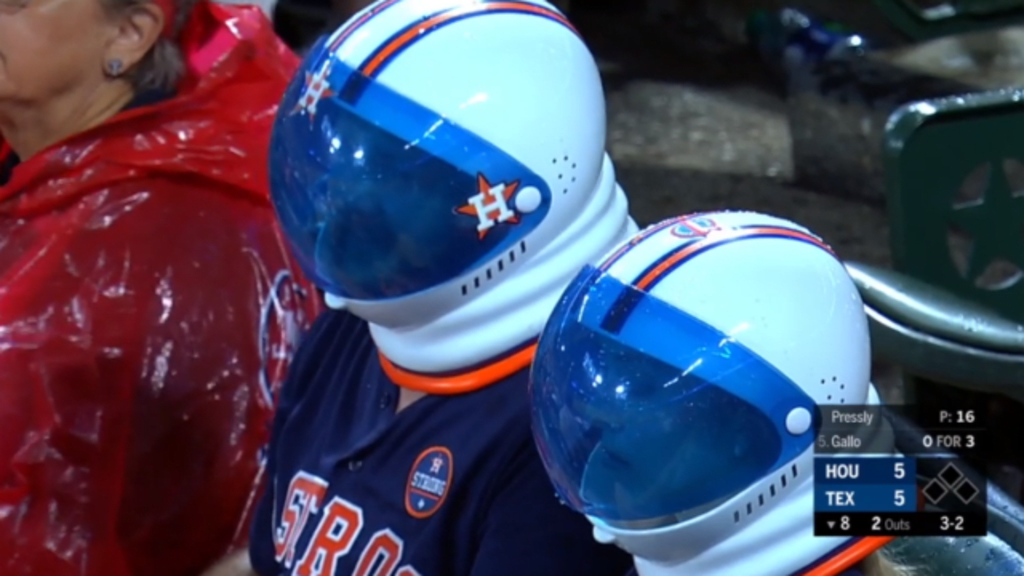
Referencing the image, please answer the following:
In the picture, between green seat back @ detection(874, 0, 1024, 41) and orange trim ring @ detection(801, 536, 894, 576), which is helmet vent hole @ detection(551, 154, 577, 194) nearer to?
orange trim ring @ detection(801, 536, 894, 576)

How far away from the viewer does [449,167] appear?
37.0 inches

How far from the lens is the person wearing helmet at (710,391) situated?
79cm

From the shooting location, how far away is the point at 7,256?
4.76 ft

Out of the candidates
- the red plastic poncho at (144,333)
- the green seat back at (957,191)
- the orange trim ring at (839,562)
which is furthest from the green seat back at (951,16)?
the orange trim ring at (839,562)

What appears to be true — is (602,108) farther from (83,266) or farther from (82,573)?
(82,573)

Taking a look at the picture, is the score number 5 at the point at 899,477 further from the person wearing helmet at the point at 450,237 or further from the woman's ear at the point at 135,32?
the woman's ear at the point at 135,32

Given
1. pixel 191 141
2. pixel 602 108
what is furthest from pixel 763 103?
pixel 602 108

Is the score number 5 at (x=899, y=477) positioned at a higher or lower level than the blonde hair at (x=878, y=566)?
higher

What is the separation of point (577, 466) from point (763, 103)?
3.52 metres

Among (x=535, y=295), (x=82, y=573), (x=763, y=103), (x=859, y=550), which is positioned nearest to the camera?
(x=859, y=550)

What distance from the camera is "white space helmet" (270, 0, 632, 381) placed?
95 cm

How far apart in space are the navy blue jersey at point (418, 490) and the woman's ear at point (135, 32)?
0.54 m

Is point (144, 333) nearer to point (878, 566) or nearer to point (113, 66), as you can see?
point (113, 66)

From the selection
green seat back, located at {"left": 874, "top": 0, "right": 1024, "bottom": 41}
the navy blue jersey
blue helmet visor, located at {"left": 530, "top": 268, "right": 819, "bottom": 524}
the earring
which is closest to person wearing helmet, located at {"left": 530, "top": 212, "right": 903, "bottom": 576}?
blue helmet visor, located at {"left": 530, "top": 268, "right": 819, "bottom": 524}
